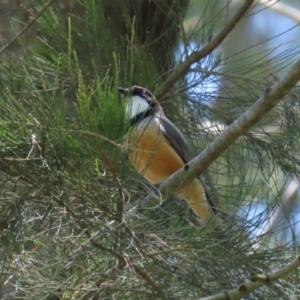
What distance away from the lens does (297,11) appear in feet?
10.7

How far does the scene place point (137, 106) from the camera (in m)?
1.63

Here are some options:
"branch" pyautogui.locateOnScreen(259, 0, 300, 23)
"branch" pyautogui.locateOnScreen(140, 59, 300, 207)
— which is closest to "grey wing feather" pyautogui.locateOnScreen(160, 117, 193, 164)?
"branch" pyautogui.locateOnScreen(140, 59, 300, 207)

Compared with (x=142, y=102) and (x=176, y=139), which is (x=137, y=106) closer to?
(x=142, y=102)

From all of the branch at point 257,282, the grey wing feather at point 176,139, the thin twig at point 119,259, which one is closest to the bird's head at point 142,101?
the grey wing feather at point 176,139

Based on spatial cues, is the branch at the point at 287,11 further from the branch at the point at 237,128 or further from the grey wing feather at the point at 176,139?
the branch at the point at 237,128

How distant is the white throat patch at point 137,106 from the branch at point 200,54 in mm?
199

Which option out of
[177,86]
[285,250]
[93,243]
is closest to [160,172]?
[177,86]

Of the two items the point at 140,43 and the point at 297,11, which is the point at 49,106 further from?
the point at 297,11

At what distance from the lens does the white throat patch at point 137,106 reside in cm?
105

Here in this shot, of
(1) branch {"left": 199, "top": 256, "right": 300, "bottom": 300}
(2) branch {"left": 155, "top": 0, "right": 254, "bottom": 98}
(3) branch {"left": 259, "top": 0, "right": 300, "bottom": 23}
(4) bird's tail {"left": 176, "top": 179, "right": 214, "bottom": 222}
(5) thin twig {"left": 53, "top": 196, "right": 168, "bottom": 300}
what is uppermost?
(3) branch {"left": 259, "top": 0, "right": 300, "bottom": 23}

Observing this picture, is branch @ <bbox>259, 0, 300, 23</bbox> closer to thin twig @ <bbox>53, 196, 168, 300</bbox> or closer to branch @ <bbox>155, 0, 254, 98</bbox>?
branch @ <bbox>155, 0, 254, 98</bbox>

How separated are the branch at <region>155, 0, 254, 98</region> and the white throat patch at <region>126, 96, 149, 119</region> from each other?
199mm

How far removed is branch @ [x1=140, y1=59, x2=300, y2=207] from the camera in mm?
1263

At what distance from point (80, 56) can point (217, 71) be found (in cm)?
37
